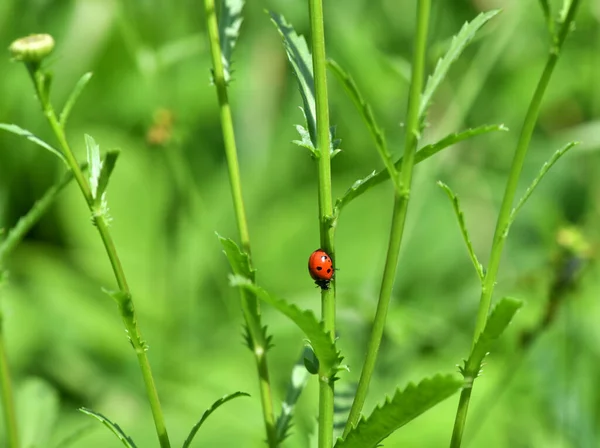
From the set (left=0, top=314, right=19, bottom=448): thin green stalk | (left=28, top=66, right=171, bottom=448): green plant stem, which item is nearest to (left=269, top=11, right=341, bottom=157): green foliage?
(left=28, top=66, right=171, bottom=448): green plant stem

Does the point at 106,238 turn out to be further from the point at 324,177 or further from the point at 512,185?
the point at 512,185

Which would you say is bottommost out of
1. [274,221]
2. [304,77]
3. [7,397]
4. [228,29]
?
[7,397]

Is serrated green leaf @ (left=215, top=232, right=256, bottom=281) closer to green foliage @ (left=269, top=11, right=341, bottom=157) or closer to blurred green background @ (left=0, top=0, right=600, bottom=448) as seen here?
green foliage @ (left=269, top=11, right=341, bottom=157)

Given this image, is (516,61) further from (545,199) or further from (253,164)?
(253,164)

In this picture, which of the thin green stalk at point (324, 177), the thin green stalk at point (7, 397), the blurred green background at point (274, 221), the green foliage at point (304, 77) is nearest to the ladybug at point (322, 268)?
the thin green stalk at point (324, 177)

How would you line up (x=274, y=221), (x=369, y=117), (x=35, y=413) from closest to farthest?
(x=369, y=117), (x=35, y=413), (x=274, y=221)

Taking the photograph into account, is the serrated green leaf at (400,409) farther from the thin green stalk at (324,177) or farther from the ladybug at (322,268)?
the ladybug at (322,268)

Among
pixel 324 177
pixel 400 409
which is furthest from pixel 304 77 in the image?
pixel 400 409
